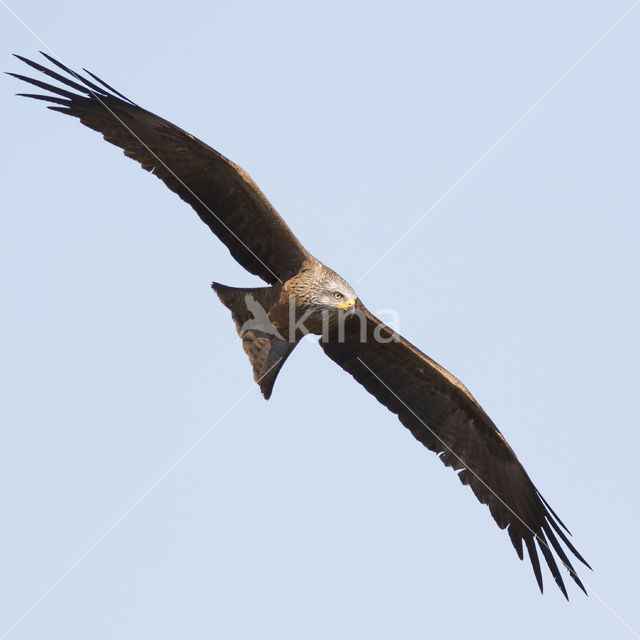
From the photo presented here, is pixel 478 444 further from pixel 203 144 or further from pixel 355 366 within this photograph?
pixel 203 144

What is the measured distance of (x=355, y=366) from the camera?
12.4 m

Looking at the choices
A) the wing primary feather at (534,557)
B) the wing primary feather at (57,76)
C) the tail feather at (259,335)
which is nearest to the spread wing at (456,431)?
the wing primary feather at (534,557)

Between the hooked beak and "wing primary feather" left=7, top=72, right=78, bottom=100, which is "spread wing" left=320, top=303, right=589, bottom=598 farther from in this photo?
"wing primary feather" left=7, top=72, right=78, bottom=100

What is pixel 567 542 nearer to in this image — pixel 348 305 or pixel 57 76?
pixel 348 305

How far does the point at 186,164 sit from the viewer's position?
1110cm

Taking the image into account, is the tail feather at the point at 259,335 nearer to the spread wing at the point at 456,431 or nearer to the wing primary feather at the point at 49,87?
the spread wing at the point at 456,431

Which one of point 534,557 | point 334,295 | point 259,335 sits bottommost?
point 259,335

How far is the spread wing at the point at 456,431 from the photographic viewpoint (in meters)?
12.2

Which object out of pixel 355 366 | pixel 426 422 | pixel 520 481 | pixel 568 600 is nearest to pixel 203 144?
pixel 355 366

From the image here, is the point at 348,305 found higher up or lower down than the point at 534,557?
higher up

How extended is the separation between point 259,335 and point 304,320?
0.52 m

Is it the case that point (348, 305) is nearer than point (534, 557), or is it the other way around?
point (348, 305)

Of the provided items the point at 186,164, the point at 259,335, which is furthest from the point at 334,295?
the point at 186,164

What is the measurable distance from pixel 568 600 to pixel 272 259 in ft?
13.7
